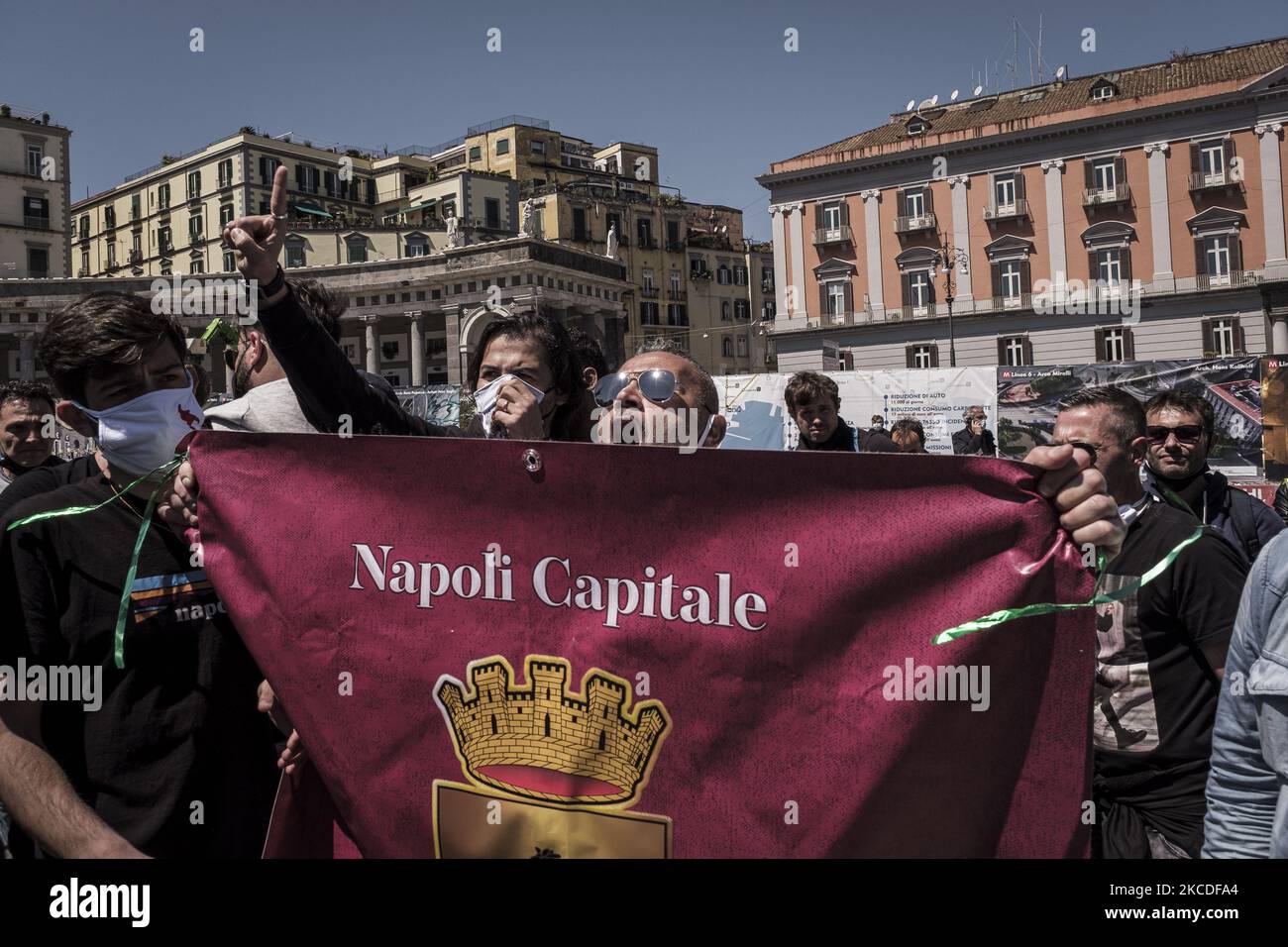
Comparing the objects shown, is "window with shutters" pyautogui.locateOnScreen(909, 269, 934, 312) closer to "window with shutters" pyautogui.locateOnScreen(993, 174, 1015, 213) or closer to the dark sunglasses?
"window with shutters" pyautogui.locateOnScreen(993, 174, 1015, 213)

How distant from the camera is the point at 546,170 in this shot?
7456 centimetres

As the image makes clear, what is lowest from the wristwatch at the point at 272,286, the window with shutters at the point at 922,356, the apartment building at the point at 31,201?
the wristwatch at the point at 272,286

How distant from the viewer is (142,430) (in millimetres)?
2496

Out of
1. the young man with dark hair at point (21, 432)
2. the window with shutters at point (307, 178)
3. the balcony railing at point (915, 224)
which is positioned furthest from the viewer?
the window with shutters at point (307, 178)

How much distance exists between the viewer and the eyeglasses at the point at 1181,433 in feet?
16.8

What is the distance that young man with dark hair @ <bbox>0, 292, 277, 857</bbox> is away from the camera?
2.28m

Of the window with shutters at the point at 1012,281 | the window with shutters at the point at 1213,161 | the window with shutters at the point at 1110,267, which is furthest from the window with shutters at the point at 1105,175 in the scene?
the window with shutters at the point at 1012,281

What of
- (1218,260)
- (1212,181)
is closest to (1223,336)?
(1218,260)

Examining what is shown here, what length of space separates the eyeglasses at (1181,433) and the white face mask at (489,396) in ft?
11.0

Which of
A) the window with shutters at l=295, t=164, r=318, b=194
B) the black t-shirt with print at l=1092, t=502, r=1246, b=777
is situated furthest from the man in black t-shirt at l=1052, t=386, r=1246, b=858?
the window with shutters at l=295, t=164, r=318, b=194

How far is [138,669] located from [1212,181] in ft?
154

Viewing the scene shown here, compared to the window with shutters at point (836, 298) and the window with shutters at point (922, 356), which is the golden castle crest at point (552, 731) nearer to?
the window with shutters at point (922, 356)

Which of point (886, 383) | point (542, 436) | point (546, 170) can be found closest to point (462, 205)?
point (546, 170)
